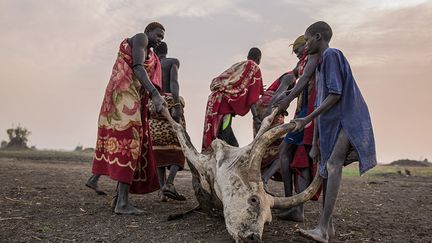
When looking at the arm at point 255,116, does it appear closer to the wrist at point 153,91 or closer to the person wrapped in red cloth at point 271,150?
the person wrapped in red cloth at point 271,150

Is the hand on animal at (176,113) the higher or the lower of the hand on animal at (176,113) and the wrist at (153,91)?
the lower

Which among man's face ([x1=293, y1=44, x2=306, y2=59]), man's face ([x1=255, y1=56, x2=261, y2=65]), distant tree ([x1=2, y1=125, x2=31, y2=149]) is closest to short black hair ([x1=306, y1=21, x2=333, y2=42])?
man's face ([x1=293, y1=44, x2=306, y2=59])

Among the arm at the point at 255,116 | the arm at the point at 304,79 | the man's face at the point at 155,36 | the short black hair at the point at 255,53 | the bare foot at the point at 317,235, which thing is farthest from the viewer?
the short black hair at the point at 255,53

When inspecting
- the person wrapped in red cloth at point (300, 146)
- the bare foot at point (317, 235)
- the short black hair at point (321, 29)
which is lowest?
the bare foot at point (317, 235)

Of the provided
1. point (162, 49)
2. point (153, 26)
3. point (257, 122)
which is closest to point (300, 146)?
point (257, 122)

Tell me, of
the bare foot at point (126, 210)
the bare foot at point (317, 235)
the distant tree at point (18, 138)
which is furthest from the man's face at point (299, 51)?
the distant tree at point (18, 138)

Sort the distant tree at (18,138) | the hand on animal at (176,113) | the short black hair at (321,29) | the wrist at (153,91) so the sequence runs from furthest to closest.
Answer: the distant tree at (18,138)
the hand on animal at (176,113)
the wrist at (153,91)
the short black hair at (321,29)

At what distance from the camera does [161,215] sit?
4672mm

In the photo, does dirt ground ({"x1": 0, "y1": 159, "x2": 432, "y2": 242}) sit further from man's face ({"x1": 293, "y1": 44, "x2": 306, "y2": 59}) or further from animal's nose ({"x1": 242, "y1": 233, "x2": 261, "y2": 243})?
man's face ({"x1": 293, "y1": 44, "x2": 306, "y2": 59})

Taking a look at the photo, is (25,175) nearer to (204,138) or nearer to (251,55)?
(204,138)

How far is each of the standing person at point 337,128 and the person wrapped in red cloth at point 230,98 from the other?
87.1 inches

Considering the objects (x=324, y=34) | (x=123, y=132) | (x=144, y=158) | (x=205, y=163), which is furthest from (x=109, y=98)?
(x=324, y=34)

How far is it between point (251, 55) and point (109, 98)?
8.49ft

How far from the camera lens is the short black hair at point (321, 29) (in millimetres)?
4113
